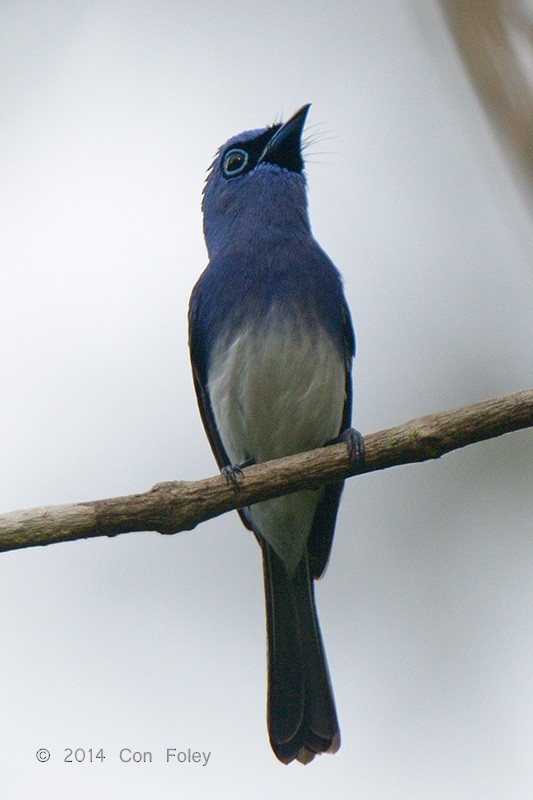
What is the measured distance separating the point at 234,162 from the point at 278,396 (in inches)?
70.8

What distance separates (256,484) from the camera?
3.76 meters

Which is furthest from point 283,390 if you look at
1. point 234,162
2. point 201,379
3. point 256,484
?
point 234,162

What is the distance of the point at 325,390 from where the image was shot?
4906 millimetres

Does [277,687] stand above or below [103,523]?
below

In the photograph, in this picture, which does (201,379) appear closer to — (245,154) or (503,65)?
(245,154)

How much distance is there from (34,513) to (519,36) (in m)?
2.35

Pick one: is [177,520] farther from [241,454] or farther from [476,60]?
[476,60]

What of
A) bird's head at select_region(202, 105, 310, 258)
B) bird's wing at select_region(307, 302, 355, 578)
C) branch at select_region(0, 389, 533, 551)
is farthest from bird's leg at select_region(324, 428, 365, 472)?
bird's head at select_region(202, 105, 310, 258)

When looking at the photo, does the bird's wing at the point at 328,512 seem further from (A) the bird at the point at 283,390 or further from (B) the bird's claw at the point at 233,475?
(B) the bird's claw at the point at 233,475

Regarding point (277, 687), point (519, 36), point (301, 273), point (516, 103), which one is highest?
point (301, 273)

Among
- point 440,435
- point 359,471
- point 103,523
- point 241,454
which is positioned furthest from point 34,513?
point 241,454

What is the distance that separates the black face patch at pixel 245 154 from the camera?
589 cm

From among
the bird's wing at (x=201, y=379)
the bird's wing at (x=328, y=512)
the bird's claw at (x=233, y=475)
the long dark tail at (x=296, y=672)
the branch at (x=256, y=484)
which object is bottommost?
the long dark tail at (x=296, y=672)

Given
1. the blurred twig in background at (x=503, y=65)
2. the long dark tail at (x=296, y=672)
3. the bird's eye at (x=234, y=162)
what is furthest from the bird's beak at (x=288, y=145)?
the blurred twig in background at (x=503, y=65)
